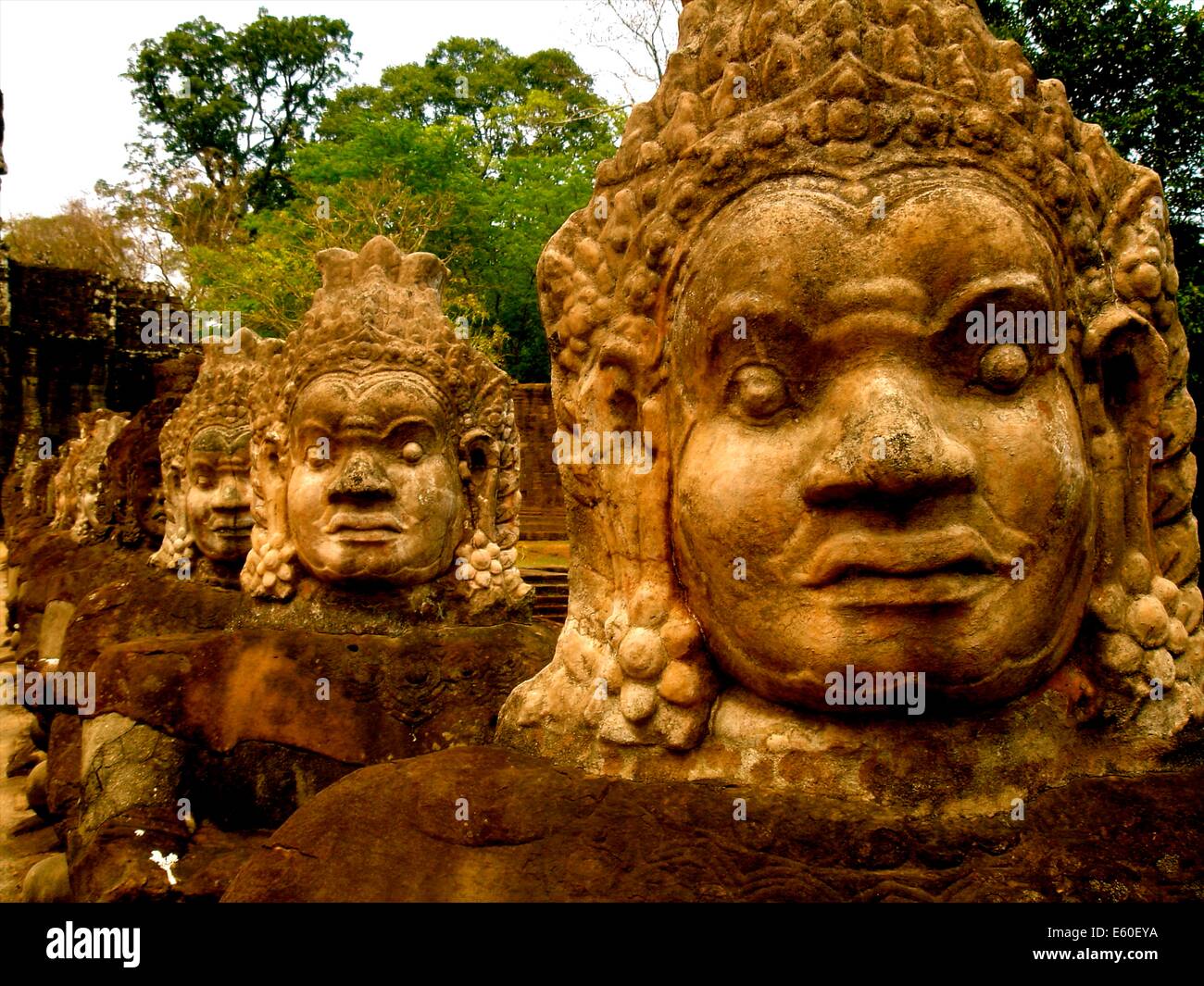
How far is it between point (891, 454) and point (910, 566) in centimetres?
22

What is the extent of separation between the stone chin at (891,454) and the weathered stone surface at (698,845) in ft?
0.80

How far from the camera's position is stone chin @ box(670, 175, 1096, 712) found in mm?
1800

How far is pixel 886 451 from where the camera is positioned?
1.74 meters

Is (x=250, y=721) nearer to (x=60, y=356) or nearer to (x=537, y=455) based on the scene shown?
(x=537, y=455)

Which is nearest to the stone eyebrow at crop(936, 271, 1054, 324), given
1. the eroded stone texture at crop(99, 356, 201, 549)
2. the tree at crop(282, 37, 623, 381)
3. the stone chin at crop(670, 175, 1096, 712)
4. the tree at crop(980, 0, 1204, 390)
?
the stone chin at crop(670, 175, 1096, 712)

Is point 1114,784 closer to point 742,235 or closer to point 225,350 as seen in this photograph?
point 742,235

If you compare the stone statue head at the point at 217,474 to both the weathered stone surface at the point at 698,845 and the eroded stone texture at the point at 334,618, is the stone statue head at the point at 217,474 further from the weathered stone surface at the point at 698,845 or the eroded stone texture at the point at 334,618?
the weathered stone surface at the point at 698,845

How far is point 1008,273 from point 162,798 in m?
3.22

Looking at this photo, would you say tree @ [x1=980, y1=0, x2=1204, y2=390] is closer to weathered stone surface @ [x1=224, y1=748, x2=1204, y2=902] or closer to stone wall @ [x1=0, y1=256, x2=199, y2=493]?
weathered stone surface @ [x1=224, y1=748, x2=1204, y2=902]

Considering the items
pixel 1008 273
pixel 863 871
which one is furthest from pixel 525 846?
pixel 1008 273

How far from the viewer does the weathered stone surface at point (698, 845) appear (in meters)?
1.72

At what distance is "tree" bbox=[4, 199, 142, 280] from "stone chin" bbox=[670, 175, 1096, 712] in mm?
28877

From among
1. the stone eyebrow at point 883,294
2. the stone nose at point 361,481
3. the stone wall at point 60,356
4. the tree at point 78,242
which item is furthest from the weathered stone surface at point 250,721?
the tree at point 78,242

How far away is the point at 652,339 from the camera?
215 cm
